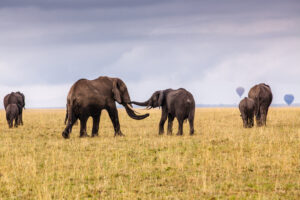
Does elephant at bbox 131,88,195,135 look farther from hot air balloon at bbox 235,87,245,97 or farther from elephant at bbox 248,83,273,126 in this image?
hot air balloon at bbox 235,87,245,97

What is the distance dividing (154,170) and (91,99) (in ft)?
29.7

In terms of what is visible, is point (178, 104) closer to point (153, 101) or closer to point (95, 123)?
point (153, 101)

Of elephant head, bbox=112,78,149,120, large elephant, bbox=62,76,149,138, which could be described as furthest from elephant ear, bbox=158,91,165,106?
large elephant, bbox=62,76,149,138

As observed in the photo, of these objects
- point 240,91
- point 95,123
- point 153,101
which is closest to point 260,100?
point 153,101

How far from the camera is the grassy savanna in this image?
A: 34.1 feet

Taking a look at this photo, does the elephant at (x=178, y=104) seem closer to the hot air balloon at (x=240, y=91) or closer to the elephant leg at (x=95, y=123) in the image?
the elephant leg at (x=95, y=123)

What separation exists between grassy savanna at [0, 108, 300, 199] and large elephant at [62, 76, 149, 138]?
8.40 ft

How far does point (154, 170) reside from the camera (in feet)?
42.8

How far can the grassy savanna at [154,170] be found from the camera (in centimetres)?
1039

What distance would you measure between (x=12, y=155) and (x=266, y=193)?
32.5 feet

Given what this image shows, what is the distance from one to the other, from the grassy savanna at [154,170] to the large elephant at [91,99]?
2559 millimetres

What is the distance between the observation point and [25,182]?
1165cm

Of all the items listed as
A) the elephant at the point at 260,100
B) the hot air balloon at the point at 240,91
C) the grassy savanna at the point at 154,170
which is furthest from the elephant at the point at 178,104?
the hot air balloon at the point at 240,91

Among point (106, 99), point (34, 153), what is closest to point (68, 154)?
point (34, 153)
